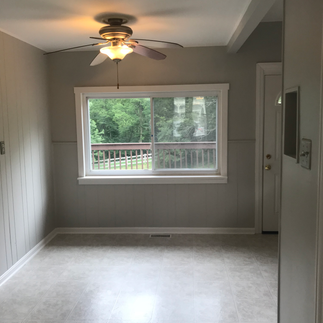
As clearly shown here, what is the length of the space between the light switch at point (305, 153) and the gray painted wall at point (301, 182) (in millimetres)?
27

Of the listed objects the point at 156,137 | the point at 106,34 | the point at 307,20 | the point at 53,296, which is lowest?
the point at 53,296

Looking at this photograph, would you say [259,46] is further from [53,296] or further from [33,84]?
[53,296]

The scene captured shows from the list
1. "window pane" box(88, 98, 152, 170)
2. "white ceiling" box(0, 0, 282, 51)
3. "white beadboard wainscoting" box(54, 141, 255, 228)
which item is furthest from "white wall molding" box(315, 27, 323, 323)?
"window pane" box(88, 98, 152, 170)

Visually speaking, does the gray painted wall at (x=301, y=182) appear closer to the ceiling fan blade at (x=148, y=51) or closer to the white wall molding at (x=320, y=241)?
the white wall molding at (x=320, y=241)

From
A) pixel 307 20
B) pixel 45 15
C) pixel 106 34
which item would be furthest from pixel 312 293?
pixel 45 15

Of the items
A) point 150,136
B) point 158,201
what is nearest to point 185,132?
point 150,136

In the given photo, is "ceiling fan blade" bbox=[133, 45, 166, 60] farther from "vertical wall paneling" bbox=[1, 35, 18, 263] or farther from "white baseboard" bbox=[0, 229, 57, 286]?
"white baseboard" bbox=[0, 229, 57, 286]

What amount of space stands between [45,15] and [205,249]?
2903mm

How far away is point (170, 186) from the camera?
4270 millimetres

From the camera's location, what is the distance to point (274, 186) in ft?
13.6

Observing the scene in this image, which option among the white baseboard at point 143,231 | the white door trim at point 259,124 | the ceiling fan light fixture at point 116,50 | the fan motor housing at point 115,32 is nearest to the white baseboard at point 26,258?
the white baseboard at point 143,231

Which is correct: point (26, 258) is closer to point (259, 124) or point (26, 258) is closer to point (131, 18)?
point (131, 18)

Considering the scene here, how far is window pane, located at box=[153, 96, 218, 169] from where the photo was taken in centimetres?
425

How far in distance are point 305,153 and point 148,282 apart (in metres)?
2.08
